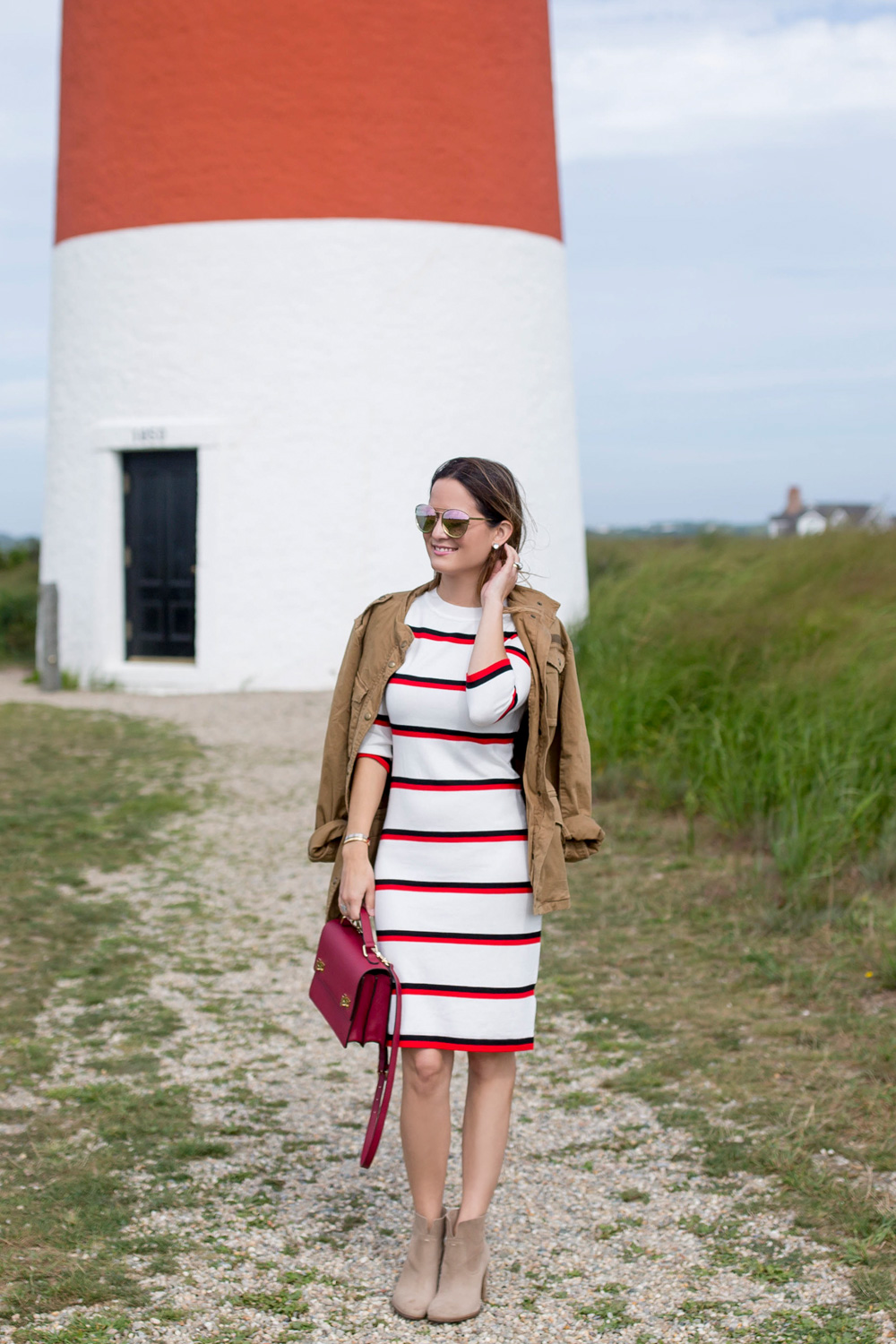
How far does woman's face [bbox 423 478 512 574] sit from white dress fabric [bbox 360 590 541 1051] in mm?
195

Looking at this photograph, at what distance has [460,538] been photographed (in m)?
3.00

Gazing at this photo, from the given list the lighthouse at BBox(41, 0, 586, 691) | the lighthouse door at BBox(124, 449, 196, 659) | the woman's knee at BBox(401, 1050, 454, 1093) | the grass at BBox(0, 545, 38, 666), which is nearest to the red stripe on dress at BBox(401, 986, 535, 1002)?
the woman's knee at BBox(401, 1050, 454, 1093)

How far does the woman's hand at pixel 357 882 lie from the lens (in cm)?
298

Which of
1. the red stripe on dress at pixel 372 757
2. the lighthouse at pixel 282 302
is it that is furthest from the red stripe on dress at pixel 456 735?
the lighthouse at pixel 282 302

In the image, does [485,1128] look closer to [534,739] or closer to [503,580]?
[534,739]

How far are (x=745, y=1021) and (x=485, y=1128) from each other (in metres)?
2.08

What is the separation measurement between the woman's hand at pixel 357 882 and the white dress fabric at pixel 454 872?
0.02 m

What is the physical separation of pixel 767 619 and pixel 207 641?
6004mm

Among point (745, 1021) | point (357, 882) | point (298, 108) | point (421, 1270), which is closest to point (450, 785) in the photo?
point (357, 882)

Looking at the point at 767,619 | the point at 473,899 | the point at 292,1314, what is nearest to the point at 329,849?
the point at 473,899

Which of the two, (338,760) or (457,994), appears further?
(338,760)

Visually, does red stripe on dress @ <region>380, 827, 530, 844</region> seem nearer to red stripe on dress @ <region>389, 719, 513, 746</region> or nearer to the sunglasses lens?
red stripe on dress @ <region>389, 719, 513, 746</region>


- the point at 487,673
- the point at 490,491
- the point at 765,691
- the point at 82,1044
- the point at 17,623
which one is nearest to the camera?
the point at 487,673

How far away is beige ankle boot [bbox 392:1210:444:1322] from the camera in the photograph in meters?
3.02
